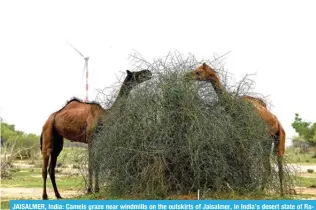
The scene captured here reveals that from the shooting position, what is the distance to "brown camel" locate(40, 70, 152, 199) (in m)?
14.3

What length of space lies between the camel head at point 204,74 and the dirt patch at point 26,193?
434cm

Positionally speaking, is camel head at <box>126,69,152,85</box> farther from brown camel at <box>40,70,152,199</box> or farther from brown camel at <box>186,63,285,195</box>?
brown camel at <box>186,63,285,195</box>

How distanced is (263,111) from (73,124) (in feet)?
13.9

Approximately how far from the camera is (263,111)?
14.9 metres

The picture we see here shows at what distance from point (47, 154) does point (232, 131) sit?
18.1ft

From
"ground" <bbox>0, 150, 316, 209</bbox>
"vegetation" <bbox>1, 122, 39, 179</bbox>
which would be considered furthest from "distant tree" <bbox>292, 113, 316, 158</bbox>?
"ground" <bbox>0, 150, 316, 209</bbox>

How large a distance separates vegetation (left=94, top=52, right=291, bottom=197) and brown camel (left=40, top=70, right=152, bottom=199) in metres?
0.84

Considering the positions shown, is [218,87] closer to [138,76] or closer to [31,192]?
[138,76]

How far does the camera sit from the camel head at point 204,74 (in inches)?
528

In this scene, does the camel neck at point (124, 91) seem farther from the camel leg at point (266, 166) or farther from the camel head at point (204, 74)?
the camel leg at point (266, 166)
